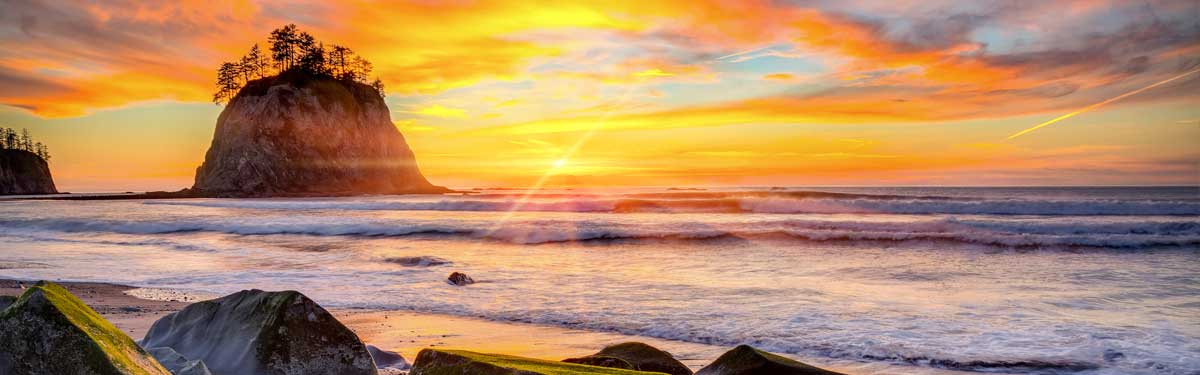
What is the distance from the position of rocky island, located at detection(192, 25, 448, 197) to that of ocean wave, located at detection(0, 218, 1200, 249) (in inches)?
1693

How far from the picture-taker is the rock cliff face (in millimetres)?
67250

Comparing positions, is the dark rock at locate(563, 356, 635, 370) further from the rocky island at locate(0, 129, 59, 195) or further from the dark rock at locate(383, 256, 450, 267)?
the rocky island at locate(0, 129, 59, 195)

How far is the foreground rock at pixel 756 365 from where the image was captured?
328 cm

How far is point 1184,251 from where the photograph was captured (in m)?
15.6

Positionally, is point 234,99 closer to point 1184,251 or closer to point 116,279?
point 116,279

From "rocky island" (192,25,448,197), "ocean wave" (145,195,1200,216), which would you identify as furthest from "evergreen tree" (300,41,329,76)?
"ocean wave" (145,195,1200,216)

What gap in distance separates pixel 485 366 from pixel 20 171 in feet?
449

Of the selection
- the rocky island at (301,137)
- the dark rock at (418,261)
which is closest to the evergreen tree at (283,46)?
the rocky island at (301,137)

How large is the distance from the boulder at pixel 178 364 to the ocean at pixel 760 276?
3672mm

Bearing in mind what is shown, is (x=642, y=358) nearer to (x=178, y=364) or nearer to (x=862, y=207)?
(x=178, y=364)

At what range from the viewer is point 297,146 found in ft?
230

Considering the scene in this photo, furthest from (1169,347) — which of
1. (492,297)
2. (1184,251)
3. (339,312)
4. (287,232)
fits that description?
(287,232)

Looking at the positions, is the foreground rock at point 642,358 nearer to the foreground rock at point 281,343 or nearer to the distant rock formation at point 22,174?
the foreground rock at point 281,343

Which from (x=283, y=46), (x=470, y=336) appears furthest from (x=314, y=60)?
(x=470, y=336)
